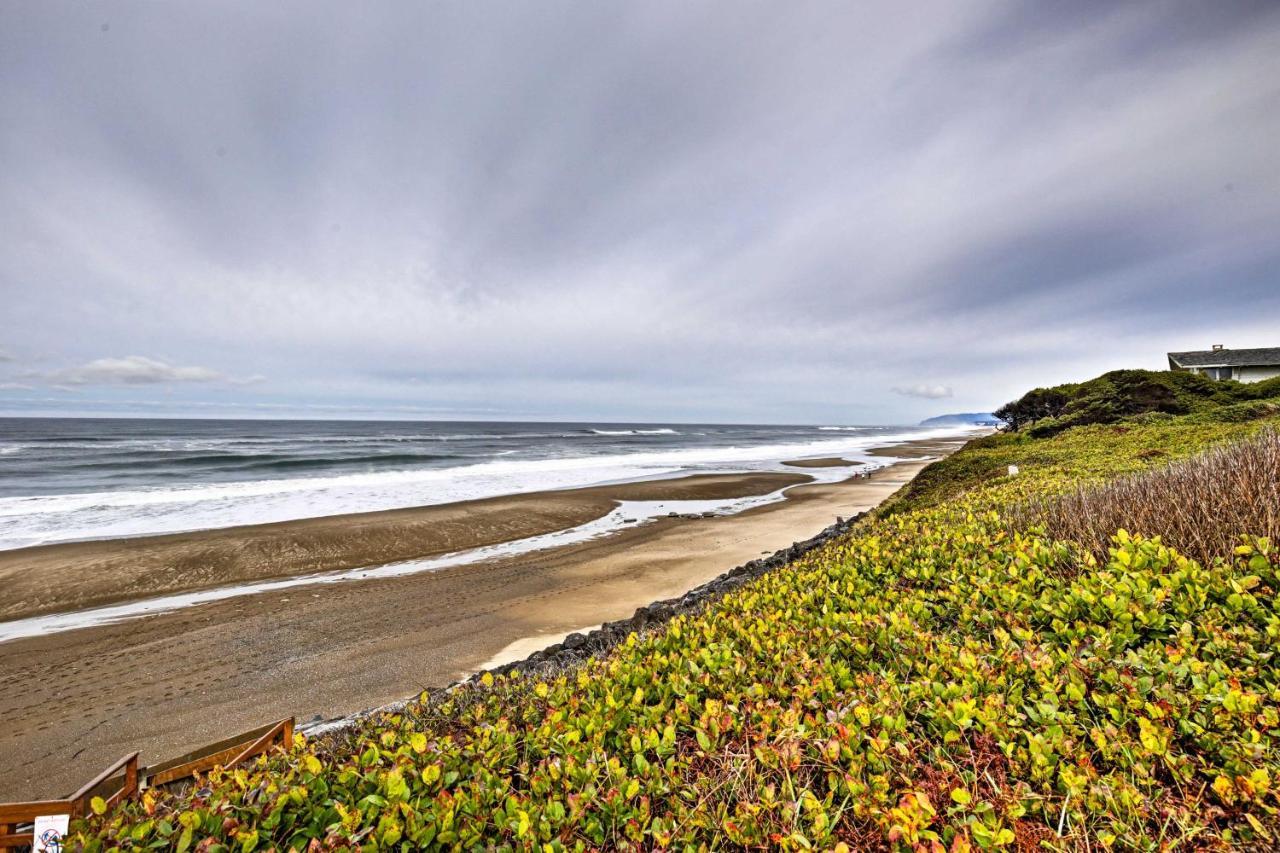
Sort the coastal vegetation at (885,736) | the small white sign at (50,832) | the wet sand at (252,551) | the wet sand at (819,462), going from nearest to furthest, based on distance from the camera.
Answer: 1. the coastal vegetation at (885,736)
2. the small white sign at (50,832)
3. the wet sand at (252,551)
4. the wet sand at (819,462)

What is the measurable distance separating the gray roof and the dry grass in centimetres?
4293

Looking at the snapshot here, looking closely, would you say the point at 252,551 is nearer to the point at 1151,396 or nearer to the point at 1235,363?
the point at 1151,396

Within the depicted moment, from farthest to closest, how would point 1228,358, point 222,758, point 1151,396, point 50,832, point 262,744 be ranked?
point 1228,358 → point 1151,396 → point 262,744 → point 222,758 → point 50,832

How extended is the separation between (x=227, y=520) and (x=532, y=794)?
72.8 ft

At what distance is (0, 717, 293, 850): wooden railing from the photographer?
2277 mm

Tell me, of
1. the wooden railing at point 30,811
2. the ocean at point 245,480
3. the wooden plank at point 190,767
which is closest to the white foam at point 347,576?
the ocean at point 245,480

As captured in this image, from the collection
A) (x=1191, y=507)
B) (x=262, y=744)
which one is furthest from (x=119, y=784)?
(x=1191, y=507)

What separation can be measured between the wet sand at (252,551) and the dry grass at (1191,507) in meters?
14.4

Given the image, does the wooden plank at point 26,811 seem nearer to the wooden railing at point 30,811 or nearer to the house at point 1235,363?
the wooden railing at point 30,811

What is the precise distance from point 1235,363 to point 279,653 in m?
52.3

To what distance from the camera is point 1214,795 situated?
2010mm

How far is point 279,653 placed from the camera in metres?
8.59

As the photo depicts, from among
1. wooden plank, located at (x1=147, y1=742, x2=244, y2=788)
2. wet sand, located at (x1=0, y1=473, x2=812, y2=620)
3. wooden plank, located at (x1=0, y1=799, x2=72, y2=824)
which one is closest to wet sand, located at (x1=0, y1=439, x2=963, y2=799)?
wet sand, located at (x1=0, y1=473, x2=812, y2=620)

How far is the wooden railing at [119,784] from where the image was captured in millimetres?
2277
